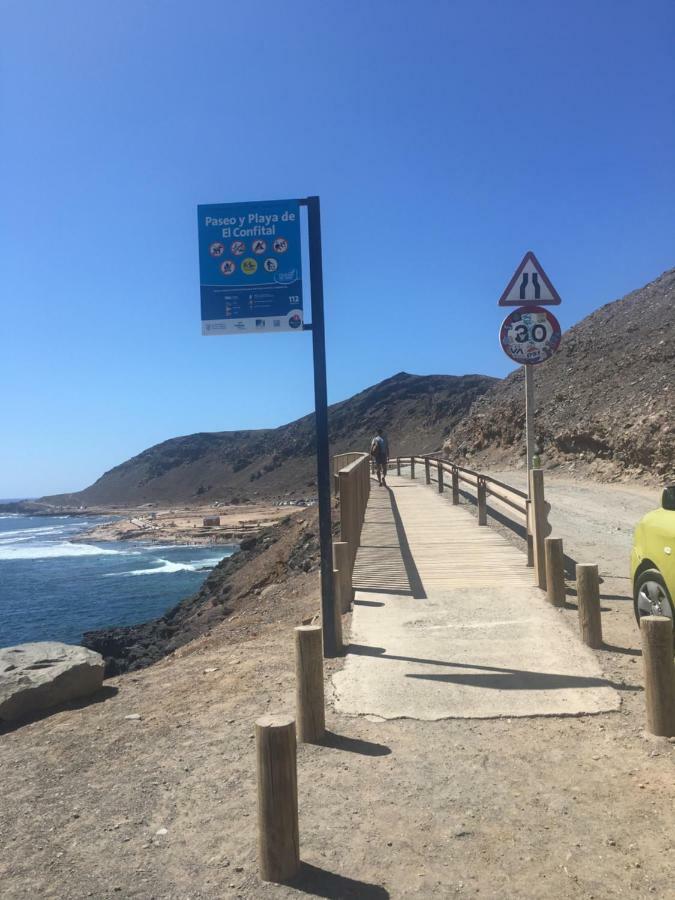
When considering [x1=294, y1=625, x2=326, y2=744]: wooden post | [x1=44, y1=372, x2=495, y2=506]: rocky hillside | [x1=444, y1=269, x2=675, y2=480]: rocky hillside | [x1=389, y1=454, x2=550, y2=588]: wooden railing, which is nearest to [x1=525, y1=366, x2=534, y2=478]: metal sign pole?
[x1=389, y1=454, x2=550, y2=588]: wooden railing

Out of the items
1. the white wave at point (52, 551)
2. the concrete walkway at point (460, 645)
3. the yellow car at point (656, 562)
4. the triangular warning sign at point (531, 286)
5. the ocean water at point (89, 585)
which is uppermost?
the triangular warning sign at point (531, 286)

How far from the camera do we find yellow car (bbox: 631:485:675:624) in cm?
539

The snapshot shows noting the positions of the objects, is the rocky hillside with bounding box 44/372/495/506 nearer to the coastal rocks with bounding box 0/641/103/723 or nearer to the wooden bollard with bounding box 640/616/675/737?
the coastal rocks with bounding box 0/641/103/723

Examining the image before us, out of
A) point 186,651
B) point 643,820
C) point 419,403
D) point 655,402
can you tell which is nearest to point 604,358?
point 655,402

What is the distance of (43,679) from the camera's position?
6.96 m

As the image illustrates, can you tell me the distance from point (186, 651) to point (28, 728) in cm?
550

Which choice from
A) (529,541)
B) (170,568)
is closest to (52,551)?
(170,568)

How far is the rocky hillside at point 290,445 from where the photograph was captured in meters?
116

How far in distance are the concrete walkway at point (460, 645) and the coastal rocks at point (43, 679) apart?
9.11ft

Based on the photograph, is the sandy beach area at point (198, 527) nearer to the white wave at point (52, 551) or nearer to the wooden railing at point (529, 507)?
the white wave at point (52, 551)

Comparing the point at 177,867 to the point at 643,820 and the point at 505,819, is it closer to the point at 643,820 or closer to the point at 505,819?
the point at 505,819

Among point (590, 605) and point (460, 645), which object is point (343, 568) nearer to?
point (460, 645)

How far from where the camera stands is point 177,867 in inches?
136

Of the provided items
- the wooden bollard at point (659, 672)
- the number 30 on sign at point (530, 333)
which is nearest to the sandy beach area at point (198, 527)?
the number 30 on sign at point (530, 333)
